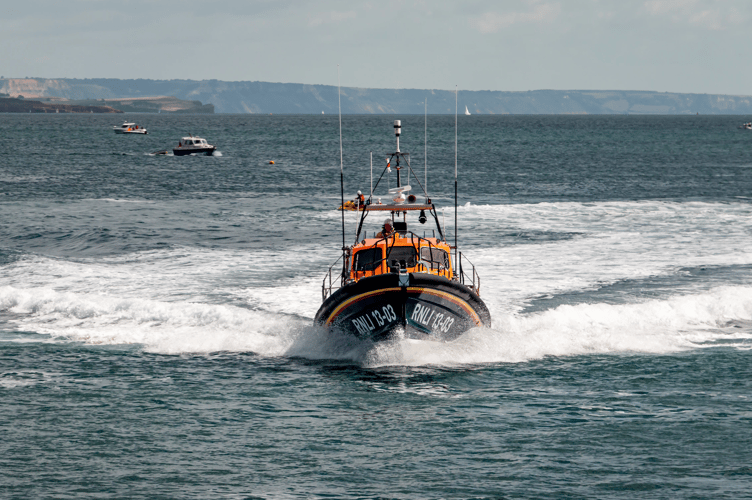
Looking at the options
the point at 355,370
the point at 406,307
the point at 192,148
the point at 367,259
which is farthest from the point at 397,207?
the point at 192,148

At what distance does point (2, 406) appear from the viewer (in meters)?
15.8

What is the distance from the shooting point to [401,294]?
56.4ft

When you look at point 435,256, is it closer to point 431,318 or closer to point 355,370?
point 431,318

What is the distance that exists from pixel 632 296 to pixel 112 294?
15.5 meters

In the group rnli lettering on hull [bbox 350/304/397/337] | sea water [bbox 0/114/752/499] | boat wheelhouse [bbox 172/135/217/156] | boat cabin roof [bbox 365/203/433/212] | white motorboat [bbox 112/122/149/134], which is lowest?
sea water [bbox 0/114/752/499]

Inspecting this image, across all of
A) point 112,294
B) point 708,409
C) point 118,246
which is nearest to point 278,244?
point 118,246

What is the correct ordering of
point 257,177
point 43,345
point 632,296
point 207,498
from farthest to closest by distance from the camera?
point 257,177
point 632,296
point 43,345
point 207,498

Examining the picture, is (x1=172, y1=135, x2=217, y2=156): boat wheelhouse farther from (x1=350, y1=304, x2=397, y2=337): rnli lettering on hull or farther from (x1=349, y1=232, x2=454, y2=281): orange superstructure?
(x1=350, y1=304, x2=397, y2=337): rnli lettering on hull

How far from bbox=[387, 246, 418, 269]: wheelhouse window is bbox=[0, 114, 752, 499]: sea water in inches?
80.3

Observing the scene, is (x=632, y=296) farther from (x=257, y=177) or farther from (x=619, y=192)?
(x=257, y=177)

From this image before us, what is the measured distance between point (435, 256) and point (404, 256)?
740 mm

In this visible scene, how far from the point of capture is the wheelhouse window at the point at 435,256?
62.2ft

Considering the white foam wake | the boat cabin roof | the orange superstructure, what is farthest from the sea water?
the boat cabin roof

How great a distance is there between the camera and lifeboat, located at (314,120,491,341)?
17.3 metres
